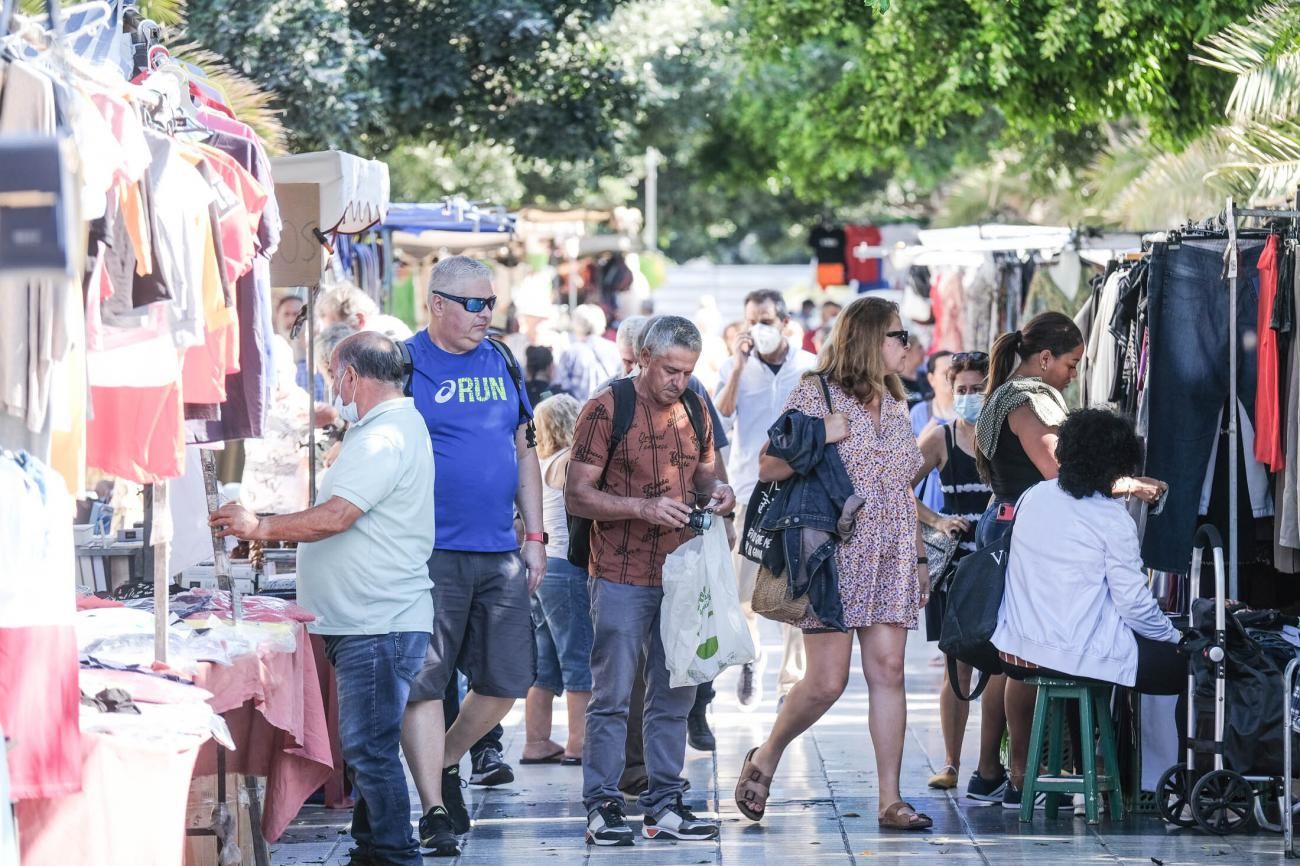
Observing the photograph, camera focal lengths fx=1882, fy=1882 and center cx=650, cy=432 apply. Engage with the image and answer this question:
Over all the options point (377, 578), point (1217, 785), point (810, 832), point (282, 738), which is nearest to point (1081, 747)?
point (1217, 785)

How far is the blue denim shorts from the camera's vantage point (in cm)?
858

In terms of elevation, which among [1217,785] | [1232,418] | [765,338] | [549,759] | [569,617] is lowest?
[549,759]

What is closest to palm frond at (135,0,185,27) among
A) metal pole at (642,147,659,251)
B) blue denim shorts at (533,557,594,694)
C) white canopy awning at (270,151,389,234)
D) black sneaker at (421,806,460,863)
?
white canopy awning at (270,151,389,234)

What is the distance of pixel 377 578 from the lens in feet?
20.6

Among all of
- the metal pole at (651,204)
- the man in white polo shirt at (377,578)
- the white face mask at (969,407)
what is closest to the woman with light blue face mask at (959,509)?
the white face mask at (969,407)

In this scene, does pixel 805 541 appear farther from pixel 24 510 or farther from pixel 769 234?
pixel 769 234

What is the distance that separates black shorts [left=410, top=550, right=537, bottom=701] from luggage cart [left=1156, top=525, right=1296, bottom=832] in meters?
2.51

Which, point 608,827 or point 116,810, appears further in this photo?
point 608,827

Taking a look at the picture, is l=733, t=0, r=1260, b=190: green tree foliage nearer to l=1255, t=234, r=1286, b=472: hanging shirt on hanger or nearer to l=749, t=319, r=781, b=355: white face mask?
l=749, t=319, r=781, b=355: white face mask

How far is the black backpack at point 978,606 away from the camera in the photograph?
7.33 m

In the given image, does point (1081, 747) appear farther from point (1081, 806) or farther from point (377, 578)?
point (377, 578)

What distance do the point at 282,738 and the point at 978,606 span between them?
2777mm

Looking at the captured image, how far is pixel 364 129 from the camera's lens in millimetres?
17359

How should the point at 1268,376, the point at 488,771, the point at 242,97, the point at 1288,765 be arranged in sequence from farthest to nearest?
the point at 242,97
the point at 488,771
the point at 1268,376
the point at 1288,765
